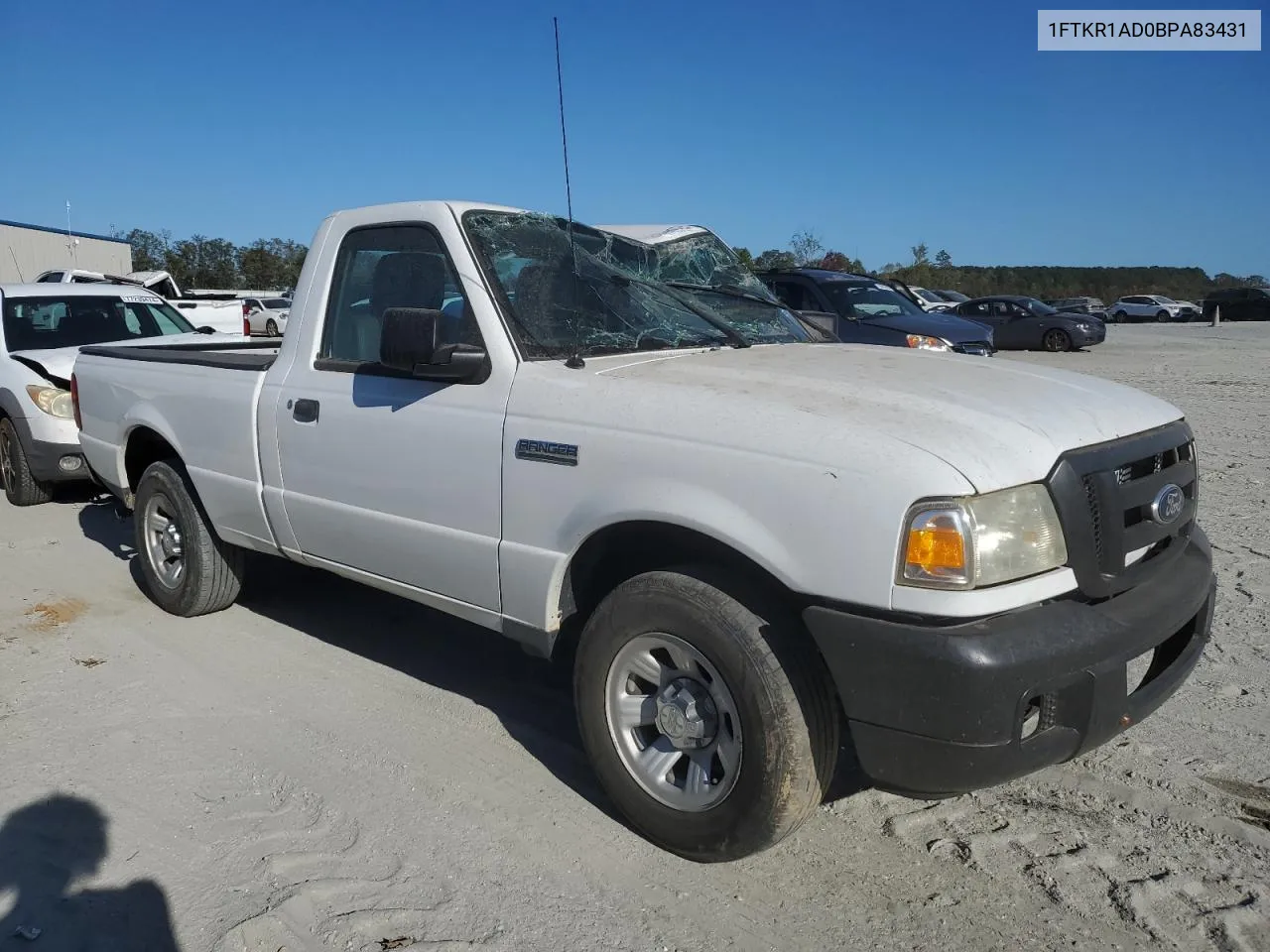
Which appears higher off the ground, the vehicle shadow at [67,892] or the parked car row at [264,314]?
the parked car row at [264,314]

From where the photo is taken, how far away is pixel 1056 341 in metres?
25.6

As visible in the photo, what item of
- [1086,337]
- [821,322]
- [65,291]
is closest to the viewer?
[821,322]

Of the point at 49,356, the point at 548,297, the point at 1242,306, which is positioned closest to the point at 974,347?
the point at 548,297

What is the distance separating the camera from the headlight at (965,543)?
2.50m

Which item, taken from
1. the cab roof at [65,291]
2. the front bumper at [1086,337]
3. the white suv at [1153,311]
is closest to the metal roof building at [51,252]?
the cab roof at [65,291]

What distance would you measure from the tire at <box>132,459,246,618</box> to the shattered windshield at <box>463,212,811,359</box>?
7.79 ft

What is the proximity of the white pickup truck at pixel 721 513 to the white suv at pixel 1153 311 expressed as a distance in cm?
4618

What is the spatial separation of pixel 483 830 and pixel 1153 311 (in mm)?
47825

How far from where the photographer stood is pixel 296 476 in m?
4.26

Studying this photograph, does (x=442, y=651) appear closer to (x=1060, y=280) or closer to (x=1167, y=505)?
(x=1167, y=505)

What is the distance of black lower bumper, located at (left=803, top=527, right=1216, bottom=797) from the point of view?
2465 mm

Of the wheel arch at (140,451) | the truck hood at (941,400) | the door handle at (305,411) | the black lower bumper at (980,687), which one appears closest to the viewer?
the black lower bumper at (980,687)

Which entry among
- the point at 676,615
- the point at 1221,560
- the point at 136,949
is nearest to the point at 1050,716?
the point at 676,615

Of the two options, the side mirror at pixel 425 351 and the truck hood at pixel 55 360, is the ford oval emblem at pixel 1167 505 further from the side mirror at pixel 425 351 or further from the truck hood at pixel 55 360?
the truck hood at pixel 55 360
